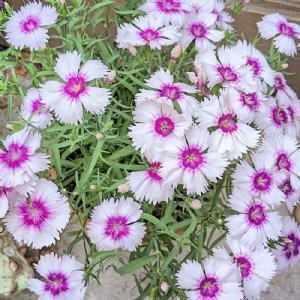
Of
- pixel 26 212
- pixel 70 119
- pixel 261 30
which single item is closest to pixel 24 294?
pixel 26 212

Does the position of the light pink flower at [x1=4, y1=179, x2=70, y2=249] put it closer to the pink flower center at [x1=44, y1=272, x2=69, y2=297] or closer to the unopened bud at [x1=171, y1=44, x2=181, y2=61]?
the pink flower center at [x1=44, y1=272, x2=69, y2=297]

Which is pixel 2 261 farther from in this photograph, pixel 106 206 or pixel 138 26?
pixel 138 26

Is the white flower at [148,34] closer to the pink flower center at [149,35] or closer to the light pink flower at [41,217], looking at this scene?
the pink flower center at [149,35]

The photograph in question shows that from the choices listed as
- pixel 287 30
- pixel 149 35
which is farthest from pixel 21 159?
pixel 287 30

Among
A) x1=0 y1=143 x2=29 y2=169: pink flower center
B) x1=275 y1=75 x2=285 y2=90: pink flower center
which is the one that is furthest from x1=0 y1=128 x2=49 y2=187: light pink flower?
x1=275 y1=75 x2=285 y2=90: pink flower center

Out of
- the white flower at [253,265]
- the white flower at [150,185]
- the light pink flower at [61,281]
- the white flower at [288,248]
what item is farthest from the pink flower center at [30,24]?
the white flower at [288,248]

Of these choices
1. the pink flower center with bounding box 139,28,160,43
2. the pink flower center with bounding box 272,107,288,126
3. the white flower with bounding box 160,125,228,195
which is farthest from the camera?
the pink flower center with bounding box 272,107,288,126
